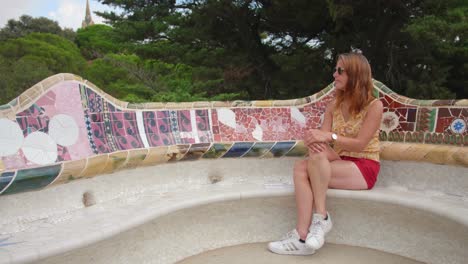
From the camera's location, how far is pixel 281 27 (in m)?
11.1

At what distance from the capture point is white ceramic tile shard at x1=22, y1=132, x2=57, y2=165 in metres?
2.37

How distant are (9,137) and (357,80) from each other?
203 centimetres

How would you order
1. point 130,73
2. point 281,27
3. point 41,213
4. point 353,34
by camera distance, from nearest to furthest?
point 41,213, point 353,34, point 281,27, point 130,73

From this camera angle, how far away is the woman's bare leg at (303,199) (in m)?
2.52

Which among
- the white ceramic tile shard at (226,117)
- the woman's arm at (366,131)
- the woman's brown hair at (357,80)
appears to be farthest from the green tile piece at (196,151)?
the woman's brown hair at (357,80)

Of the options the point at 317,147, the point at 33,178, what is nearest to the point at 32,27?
the point at 33,178

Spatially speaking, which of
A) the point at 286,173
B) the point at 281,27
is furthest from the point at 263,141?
the point at 281,27

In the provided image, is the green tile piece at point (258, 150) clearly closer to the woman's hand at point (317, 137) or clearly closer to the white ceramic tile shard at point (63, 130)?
the woman's hand at point (317, 137)

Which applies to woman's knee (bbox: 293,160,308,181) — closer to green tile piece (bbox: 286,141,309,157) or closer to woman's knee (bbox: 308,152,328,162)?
woman's knee (bbox: 308,152,328,162)

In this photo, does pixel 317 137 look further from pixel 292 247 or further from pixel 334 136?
pixel 292 247

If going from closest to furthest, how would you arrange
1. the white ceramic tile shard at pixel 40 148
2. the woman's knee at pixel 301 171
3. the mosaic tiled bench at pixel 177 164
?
the mosaic tiled bench at pixel 177 164 < the white ceramic tile shard at pixel 40 148 < the woman's knee at pixel 301 171

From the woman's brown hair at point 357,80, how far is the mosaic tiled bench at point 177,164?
1.60 ft

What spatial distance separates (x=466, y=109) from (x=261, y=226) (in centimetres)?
152

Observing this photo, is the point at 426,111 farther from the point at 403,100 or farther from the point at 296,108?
the point at 296,108
